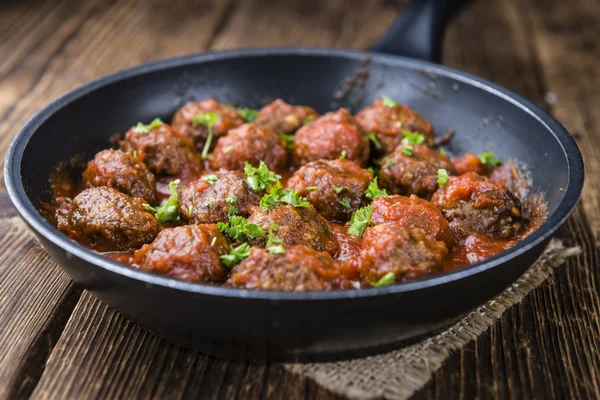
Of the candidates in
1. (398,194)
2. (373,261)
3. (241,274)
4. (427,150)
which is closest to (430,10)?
(427,150)

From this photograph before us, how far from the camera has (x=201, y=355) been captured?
3514 mm

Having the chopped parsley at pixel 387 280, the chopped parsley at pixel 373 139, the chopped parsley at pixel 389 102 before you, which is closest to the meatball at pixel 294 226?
the chopped parsley at pixel 387 280

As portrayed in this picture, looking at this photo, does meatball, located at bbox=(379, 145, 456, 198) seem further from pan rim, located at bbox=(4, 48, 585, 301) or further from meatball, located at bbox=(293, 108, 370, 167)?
pan rim, located at bbox=(4, 48, 585, 301)

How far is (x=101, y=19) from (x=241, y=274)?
223 inches

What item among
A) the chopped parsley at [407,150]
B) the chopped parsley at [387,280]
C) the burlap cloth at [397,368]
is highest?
the chopped parsley at [387,280]

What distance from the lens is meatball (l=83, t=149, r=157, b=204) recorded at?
4.23 m

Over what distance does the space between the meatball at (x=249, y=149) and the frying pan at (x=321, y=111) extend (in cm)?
89

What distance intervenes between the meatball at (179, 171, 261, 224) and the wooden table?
748mm

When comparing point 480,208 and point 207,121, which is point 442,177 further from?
point 207,121

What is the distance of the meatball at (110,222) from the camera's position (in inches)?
150

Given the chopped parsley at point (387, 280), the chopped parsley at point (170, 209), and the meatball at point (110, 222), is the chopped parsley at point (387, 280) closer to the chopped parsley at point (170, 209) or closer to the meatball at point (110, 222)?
the meatball at point (110, 222)

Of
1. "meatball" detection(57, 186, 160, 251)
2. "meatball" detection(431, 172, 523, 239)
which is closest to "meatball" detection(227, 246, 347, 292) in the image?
"meatball" detection(57, 186, 160, 251)

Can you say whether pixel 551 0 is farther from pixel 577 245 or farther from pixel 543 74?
pixel 577 245

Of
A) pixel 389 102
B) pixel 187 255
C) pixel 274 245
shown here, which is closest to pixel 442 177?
pixel 389 102
